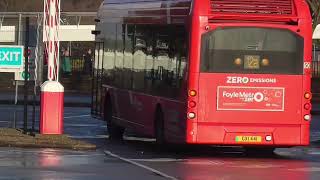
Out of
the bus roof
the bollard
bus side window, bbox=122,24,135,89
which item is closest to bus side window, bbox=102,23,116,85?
bus side window, bbox=122,24,135,89

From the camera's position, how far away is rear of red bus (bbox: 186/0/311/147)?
1709 cm

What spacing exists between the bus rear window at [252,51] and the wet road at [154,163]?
5.89 feet

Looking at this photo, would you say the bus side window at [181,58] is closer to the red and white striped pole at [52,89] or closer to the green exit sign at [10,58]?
the red and white striped pole at [52,89]

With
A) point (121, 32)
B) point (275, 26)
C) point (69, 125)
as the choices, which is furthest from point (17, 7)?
point (275, 26)

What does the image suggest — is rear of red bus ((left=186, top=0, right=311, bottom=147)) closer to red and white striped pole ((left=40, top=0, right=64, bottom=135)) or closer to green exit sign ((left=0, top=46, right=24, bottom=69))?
red and white striped pole ((left=40, top=0, right=64, bottom=135))

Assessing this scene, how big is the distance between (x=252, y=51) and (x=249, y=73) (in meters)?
0.44

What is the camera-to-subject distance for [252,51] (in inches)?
685

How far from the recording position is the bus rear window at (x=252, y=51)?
1717 centimetres

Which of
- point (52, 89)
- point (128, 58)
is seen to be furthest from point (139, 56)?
point (52, 89)

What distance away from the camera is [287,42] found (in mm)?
17453

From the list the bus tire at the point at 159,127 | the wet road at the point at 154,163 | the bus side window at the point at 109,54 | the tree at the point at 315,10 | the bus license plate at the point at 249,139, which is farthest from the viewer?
the tree at the point at 315,10

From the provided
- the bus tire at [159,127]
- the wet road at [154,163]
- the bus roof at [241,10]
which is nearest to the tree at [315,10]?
the wet road at [154,163]

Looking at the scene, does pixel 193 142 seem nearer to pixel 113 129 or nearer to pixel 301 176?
pixel 301 176

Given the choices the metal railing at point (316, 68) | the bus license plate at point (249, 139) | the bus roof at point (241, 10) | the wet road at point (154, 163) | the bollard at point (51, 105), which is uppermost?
the bus roof at point (241, 10)
